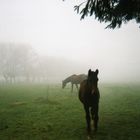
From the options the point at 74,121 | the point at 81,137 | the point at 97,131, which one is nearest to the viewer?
the point at 81,137

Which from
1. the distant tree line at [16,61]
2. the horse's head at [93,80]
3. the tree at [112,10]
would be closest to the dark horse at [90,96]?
the horse's head at [93,80]

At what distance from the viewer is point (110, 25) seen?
1181cm

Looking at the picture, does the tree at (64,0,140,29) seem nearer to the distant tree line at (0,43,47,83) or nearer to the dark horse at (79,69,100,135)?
the dark horse at (79,69,100,135)

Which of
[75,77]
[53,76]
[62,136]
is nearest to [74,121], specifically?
[62,136]

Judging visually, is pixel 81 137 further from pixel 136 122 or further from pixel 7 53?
pixel 7 53

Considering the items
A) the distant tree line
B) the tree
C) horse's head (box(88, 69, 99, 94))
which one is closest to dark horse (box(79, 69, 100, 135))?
horse's head (box(88, 69, 99, 94))

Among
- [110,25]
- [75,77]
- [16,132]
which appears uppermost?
[110,25]

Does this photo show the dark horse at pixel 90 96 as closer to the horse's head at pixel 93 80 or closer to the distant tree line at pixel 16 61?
the horse's head at pixel 93 80

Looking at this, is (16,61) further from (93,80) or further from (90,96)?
(93,80)

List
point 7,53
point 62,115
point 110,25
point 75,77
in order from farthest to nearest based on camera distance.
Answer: point 7,53
point 75,77
point 62,115
point 110,25

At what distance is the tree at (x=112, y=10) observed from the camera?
33.1 feet

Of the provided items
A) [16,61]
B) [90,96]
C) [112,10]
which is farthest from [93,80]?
[16,61]

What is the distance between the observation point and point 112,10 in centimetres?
1071

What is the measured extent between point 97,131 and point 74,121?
2459 millimetres
